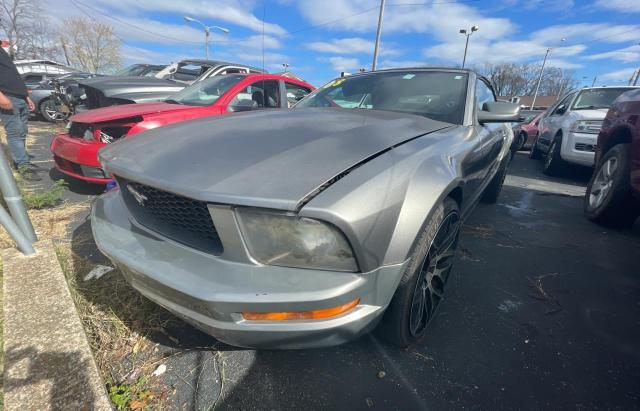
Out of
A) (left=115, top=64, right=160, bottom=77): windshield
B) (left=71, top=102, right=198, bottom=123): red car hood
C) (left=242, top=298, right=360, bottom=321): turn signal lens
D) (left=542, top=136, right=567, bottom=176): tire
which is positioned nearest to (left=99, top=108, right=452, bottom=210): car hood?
(left=242, top=298, right=360, bottom=321): turn signal lens

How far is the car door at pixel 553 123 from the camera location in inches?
248

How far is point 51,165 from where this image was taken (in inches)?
186

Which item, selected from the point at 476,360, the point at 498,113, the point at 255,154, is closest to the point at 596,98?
the point at 498,113

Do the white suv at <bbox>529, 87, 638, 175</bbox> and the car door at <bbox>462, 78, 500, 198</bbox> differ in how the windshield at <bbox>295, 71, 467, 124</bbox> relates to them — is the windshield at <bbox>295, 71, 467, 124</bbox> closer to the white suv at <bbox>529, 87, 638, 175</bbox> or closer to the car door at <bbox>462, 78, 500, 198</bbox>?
the car door at <bbox>462, 78, 500, 198</bbox>

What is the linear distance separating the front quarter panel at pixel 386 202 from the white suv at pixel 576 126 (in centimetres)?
553

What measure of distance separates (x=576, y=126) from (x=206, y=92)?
6140 millimetres

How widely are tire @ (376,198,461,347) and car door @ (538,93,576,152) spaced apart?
5.97 meters

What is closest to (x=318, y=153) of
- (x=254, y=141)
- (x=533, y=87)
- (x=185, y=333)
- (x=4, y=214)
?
(x=254, y=141)

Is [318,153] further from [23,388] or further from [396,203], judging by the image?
[23,388]

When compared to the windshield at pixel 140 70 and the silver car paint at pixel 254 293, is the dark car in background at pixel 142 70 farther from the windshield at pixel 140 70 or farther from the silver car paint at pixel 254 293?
the silver car paint at pixel 254 293

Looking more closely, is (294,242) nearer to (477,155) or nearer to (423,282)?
(423,282)

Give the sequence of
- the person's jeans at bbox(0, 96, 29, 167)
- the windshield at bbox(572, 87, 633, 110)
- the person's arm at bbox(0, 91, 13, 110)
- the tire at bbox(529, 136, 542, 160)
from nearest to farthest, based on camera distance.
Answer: the person's arm at bbox(0, 91, 13, 110)
the person's jeans at bbox(0, 96, 29, 167)
the windshield at bbox(572, 87, 633, 110)
the tire at bbox(529, 136, 542, 160)

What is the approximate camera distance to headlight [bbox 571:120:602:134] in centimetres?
517

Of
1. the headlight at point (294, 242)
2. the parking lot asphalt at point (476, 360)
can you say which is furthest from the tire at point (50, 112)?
the headlight at point (294, 242)
